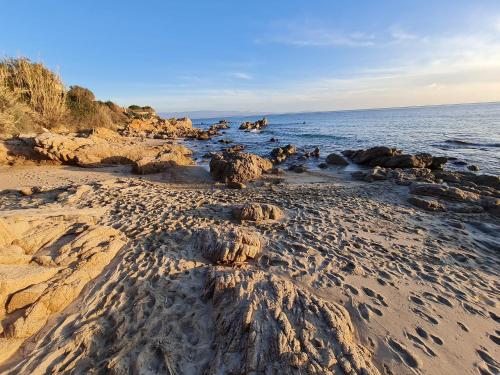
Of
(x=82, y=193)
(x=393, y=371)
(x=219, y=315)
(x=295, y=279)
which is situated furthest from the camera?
(x=82, y=193)

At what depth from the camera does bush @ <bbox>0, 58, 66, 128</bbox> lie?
16547mm

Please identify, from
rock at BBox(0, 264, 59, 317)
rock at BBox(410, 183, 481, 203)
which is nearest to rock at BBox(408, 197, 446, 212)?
rock at BBox(410, 183, 481, 203)

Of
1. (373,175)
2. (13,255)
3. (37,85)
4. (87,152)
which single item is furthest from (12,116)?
(373,175)

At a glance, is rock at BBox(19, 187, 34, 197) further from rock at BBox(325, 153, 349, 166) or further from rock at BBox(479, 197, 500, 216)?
rock at BBox(325, 153, 349, 166)

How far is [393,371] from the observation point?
296 cm

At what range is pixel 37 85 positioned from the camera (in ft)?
54.0

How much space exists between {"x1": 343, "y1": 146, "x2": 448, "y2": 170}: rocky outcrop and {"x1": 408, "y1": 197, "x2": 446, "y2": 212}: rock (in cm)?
635

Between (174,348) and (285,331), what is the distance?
1.32 m

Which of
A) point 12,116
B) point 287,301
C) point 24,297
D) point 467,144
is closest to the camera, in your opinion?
point 24,297

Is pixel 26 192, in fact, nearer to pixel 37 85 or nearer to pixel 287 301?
pixel 287 301

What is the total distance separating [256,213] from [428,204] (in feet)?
18.6

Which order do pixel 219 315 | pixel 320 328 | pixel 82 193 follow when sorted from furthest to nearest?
pixel 82 193
pixel 219 315
pixel 320 328

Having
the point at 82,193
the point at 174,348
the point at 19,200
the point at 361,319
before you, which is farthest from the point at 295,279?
the point at 19,200

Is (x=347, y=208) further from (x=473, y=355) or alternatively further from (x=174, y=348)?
(x=174, y=348)
